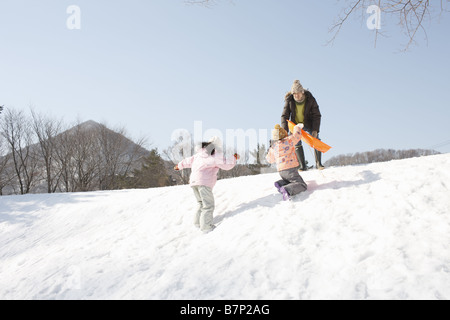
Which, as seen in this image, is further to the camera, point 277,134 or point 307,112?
point 307,112

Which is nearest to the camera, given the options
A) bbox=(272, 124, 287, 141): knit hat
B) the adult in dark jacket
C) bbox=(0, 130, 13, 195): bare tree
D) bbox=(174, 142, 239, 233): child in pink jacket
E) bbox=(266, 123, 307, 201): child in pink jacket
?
bbox=(174, 142, 239, 233): child in pink jacket

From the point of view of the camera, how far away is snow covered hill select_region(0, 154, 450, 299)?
3.31 m

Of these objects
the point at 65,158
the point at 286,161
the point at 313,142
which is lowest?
the point at 65,158

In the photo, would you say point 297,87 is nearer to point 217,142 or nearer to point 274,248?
point 217,142

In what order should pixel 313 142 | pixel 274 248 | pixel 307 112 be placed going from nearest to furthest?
pixel 274 248 < pixel 313 142 < pixel 307 112

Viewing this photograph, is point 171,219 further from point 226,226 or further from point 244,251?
point 244,251

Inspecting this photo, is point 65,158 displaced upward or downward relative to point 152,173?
upward

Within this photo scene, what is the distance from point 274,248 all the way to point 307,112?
13.4 feet

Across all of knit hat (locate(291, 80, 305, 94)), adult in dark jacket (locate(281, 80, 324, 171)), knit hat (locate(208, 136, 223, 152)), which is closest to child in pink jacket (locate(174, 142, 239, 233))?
knit hat (locate(208, 136, 223, 152))

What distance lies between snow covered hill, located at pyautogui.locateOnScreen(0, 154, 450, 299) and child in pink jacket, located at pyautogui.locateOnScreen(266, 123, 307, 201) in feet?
0.76

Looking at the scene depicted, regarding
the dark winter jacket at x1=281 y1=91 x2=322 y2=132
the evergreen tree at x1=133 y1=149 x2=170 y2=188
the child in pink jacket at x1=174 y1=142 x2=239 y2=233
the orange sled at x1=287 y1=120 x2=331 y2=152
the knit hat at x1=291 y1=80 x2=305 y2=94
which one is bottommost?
the evergreen tree at x1=133 y1=149 x2=170 y2=188

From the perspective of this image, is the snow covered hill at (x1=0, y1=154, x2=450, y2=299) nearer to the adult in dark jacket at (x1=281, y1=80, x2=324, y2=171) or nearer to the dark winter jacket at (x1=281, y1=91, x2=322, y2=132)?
the adult in dark jacket at (x1=281, y1=80, x2=324, y2=171)

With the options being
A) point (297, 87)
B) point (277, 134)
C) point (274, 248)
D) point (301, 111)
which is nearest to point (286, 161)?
point (277, 134)

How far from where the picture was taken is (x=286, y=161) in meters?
5.48
